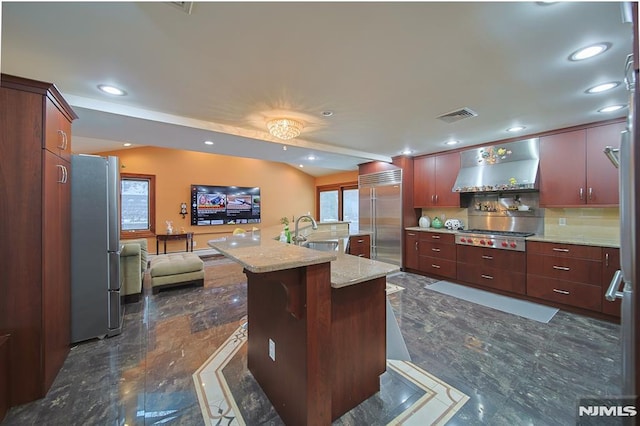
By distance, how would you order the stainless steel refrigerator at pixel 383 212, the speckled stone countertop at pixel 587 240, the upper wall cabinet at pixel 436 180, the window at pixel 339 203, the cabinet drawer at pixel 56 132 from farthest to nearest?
1. the window at pixel 339 203
2. the stainless steel refrigerator at pixel 383 212
3. the upper wall cabinet at pixel 436 180
4. the speckled stone countertop at pixel 587 240
5. the cabinet drawer at pixel 56 132

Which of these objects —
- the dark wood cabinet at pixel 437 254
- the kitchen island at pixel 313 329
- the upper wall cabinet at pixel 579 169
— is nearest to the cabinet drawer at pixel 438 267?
the dark wood cabinet at pixel 437 254

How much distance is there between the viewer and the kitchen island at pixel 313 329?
4.40ft

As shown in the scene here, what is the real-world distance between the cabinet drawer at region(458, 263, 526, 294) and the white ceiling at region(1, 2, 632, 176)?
6.81ft

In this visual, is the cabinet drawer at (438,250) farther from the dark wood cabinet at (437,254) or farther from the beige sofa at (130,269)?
the beige sofa at (130,269)

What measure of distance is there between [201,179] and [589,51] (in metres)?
7.31

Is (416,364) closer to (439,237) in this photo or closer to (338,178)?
(439,237)

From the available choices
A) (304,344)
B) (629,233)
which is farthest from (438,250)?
(304,344)

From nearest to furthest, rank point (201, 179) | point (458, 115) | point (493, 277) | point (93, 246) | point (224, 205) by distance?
1. point (93, 246)
2. point (458, 115)
3. point (493, 277)
4. point (201, 179)
5. point (224, 205)

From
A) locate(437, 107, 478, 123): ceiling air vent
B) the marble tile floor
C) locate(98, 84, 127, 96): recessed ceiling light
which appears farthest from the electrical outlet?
locate(437, 107, 478, 123): ceiling air vent

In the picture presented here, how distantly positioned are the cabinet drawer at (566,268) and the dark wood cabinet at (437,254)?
1.06 metres

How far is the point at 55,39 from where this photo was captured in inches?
61.3

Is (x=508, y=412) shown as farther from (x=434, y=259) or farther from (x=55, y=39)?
(x=55, y=39)

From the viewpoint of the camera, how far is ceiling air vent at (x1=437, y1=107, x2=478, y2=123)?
2678 millimetres

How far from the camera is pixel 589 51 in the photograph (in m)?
1.65
